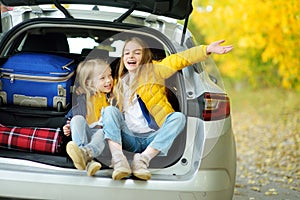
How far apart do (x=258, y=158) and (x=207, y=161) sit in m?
4.62

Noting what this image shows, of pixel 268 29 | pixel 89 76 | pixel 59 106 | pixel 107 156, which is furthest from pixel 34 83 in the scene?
pixel 268 29

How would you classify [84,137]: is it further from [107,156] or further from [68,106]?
[68,106]

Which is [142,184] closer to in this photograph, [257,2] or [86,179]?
[86,179]

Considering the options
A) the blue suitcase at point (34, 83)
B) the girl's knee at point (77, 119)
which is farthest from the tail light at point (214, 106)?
the blue suitcase at point (34, 83)

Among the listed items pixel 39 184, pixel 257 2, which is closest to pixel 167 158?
pixel 39 184

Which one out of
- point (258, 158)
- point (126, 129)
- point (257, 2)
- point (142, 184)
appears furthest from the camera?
point (257, 2)

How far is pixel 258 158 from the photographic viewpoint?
800cm

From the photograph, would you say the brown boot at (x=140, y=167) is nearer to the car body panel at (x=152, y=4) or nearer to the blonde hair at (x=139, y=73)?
the blonde hair at (x=139, y=73)

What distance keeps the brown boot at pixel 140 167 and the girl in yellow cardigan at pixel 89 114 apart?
0.21 metres

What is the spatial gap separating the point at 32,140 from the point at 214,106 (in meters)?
1.13

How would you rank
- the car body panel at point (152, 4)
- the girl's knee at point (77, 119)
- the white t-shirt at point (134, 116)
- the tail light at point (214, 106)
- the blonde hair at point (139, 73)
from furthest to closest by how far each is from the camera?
the car body panel at point (152, 4), the blonde hair at point (139, 73), the white t-shirt at point (134, 116), the girl's knee at point (77, 119), the tail light at point (214, 106)

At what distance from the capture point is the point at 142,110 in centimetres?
389

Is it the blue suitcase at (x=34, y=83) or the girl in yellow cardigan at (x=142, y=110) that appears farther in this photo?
the blue suitcase at (x=34, y=83)

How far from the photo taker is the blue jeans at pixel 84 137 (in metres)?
3.67
